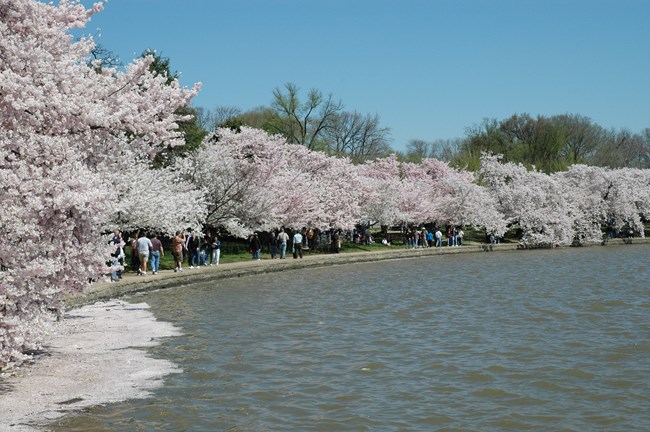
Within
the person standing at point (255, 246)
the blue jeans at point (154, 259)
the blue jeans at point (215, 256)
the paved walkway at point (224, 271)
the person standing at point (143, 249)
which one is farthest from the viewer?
the person standing at point (255, 246)

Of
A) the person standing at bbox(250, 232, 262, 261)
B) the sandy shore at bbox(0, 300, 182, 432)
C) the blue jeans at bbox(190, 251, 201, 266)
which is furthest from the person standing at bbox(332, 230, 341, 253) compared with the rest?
the sandy shore at bbox(0, 300, 182, 432)

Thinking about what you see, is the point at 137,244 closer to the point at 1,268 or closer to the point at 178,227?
the point at 178,227

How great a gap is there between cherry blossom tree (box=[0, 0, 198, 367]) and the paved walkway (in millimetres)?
2933

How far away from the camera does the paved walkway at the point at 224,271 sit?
79.3 ft

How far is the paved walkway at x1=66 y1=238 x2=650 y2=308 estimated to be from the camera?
2417 cm

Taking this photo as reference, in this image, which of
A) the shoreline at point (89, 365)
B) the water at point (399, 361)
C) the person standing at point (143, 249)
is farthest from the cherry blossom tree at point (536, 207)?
the shoreline at point (89, 365)

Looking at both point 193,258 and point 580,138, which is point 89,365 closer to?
point 193,258

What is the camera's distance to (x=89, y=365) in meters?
13.9

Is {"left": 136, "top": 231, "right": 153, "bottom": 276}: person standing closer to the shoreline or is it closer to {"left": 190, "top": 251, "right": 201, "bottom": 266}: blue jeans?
the shoreline

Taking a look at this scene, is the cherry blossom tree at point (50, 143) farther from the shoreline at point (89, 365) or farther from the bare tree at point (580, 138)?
the bare tree at point (580, 138)

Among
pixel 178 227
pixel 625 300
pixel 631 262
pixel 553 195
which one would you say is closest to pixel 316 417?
pixel 625 300

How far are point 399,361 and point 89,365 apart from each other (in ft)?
19.5

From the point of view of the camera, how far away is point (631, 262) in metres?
43.8

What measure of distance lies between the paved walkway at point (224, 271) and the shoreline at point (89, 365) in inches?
3.0
